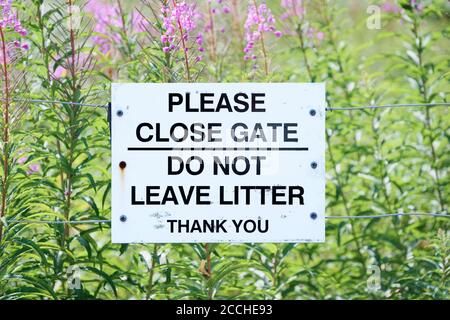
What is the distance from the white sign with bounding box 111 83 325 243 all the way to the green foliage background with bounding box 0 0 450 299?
46 cm

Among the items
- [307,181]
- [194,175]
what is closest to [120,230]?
[194,175]

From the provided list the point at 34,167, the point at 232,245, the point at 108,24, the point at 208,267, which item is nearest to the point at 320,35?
the point at 108,24

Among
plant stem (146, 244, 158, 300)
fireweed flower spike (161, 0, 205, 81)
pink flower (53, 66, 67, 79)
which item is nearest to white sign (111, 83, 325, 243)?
fireweed flower spike (161, 0, 205, 81)

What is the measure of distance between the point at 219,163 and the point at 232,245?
4.12 feet

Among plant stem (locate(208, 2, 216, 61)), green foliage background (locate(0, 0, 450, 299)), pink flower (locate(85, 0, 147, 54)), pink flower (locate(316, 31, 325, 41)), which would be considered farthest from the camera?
pink flower (locate(316, 31, 325, 41))

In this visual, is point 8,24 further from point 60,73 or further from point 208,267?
point 208,267

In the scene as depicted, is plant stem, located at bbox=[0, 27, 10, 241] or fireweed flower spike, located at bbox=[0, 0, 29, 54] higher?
fireweed flower spike, located at bbox=[0, 0, 29, 54]

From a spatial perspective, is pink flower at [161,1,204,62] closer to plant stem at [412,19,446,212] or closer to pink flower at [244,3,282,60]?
pink flower at [244,3,282,60]

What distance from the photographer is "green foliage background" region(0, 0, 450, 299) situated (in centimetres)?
455

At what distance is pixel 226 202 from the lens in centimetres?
402

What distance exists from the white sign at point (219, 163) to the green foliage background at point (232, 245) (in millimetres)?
463

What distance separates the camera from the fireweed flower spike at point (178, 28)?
436 centimetres

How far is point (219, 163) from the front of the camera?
4043 mm

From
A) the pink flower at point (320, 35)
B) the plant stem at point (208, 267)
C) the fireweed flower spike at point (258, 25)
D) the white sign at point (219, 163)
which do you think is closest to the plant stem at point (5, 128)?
the white sign at point (219, 163)
